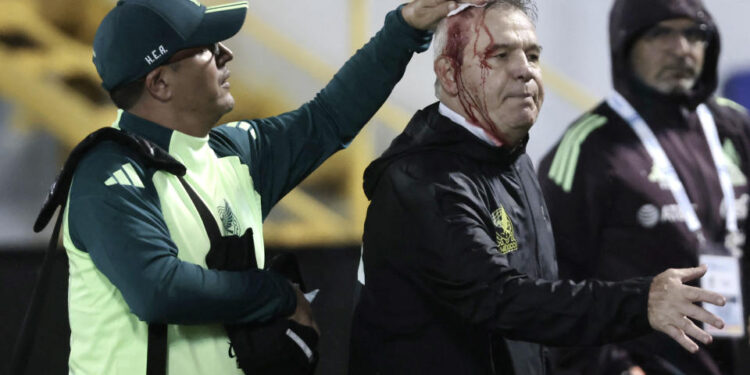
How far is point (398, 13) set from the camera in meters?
2.53

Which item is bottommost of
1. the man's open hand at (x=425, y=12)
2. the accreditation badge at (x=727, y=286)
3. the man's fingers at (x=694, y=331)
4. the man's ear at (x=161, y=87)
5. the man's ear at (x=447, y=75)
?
the accreditation badge at (x=727, y=286)

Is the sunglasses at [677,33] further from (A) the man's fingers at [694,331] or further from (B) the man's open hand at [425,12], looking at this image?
(A) the man's fingers at [694,331]

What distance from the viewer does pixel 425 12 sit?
8.01 ft

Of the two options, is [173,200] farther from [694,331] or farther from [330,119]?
[694,331]

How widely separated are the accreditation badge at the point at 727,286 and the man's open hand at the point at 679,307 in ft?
5.50

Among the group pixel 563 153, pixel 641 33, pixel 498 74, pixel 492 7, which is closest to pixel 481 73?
pixel 498 74

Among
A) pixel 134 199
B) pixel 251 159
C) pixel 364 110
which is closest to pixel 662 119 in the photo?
pixel 364 110

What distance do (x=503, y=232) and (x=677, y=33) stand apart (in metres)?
1.79

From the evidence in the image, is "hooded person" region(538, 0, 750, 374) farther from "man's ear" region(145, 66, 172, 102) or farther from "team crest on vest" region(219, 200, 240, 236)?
"man's ear" region(145, 66, 172, 102)

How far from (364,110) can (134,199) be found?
2.29ft

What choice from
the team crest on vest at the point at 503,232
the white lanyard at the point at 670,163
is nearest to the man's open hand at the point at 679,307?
the team crest on vest at the point at 503,232

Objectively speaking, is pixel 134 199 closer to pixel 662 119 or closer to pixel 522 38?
pixel 522 38

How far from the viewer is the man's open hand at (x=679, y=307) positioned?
180cm

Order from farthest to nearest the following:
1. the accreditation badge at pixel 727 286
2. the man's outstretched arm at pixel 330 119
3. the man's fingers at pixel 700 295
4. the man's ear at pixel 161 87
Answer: the accreditation badge at pixel 727 286
the man's outstretched arm at pixel 330 119
the man's ear at pixel 161 87
the man's fingers at pixel 700 295
